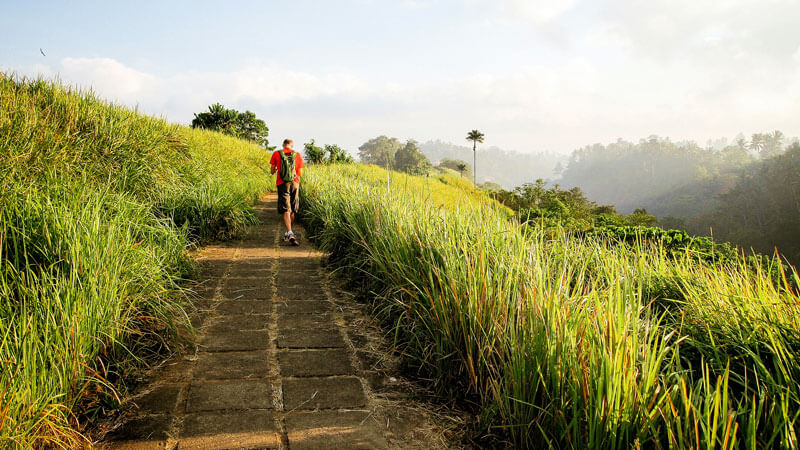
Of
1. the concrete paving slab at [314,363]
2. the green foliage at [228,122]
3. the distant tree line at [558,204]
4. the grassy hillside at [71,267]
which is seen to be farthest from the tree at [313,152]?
the concrete paving slab at [314,363]

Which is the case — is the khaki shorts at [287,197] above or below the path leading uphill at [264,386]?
above

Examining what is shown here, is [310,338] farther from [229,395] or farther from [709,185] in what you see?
[709,185]

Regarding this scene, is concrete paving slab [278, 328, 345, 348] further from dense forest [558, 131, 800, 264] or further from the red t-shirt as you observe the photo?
dense forest [558, 131, 800, 264]

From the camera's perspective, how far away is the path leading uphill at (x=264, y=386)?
7.06 feet

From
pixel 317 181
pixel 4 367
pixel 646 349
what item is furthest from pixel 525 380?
pixel 317 181

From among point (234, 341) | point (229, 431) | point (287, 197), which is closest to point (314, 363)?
point (234, 341)

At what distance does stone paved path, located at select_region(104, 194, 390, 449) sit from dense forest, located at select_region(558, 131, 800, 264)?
804 inches

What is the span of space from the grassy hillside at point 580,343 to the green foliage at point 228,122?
19254 millimetres

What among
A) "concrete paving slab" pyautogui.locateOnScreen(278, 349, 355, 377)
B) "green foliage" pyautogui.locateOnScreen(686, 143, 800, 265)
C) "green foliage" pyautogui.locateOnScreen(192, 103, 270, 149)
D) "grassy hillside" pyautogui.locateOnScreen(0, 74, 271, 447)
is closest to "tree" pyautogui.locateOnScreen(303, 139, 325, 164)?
"green foliage" pyautogui.locateOnScreen(192, 103, 270, 149)

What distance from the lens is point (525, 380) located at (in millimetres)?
2006

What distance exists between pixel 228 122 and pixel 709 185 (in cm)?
9020

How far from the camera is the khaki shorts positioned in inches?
277

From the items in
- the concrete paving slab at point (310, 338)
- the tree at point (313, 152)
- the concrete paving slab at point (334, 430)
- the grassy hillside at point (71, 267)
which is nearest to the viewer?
the grassy hillside at point (71, 267)

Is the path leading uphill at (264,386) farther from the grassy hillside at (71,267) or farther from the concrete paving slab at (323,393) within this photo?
the grassy hillside at (71,267)
